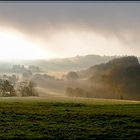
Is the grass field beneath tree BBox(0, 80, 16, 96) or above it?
beneath

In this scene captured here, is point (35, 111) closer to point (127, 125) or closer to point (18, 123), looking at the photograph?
point (18, 123)

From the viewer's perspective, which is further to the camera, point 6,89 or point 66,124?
point 6,89

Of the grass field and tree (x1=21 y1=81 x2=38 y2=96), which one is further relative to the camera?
tree (x1=21 y1=81 x2=38 y2=96)

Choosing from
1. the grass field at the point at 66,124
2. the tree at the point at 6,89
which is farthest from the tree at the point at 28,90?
the grass field at the point at 66,124

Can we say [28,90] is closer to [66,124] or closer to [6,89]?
[6,89]

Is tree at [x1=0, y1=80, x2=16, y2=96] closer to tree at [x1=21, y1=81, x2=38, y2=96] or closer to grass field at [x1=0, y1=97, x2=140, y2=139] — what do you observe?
tree at [x1=21, y1=81, x2=38, y2=96]

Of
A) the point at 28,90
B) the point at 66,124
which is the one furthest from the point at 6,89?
the point at 66,124

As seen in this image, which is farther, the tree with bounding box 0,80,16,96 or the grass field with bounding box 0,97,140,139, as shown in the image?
the tree with bounding box 0,80,16,96

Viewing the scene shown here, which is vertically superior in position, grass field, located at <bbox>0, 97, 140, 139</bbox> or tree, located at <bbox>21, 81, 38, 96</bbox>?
tree, located at <bbox>21, 81, 38, 96</bbox>

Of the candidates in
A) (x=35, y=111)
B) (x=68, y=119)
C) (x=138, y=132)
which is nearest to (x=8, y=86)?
(x=35, y=111)

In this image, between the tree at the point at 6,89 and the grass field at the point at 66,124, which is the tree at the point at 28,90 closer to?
the tree at the point at 6,89

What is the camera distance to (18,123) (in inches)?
2078

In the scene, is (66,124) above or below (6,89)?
below

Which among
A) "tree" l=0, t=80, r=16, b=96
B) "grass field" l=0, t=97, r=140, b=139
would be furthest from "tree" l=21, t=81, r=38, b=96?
"grass field" l=0, t=97, r=140, b=139
